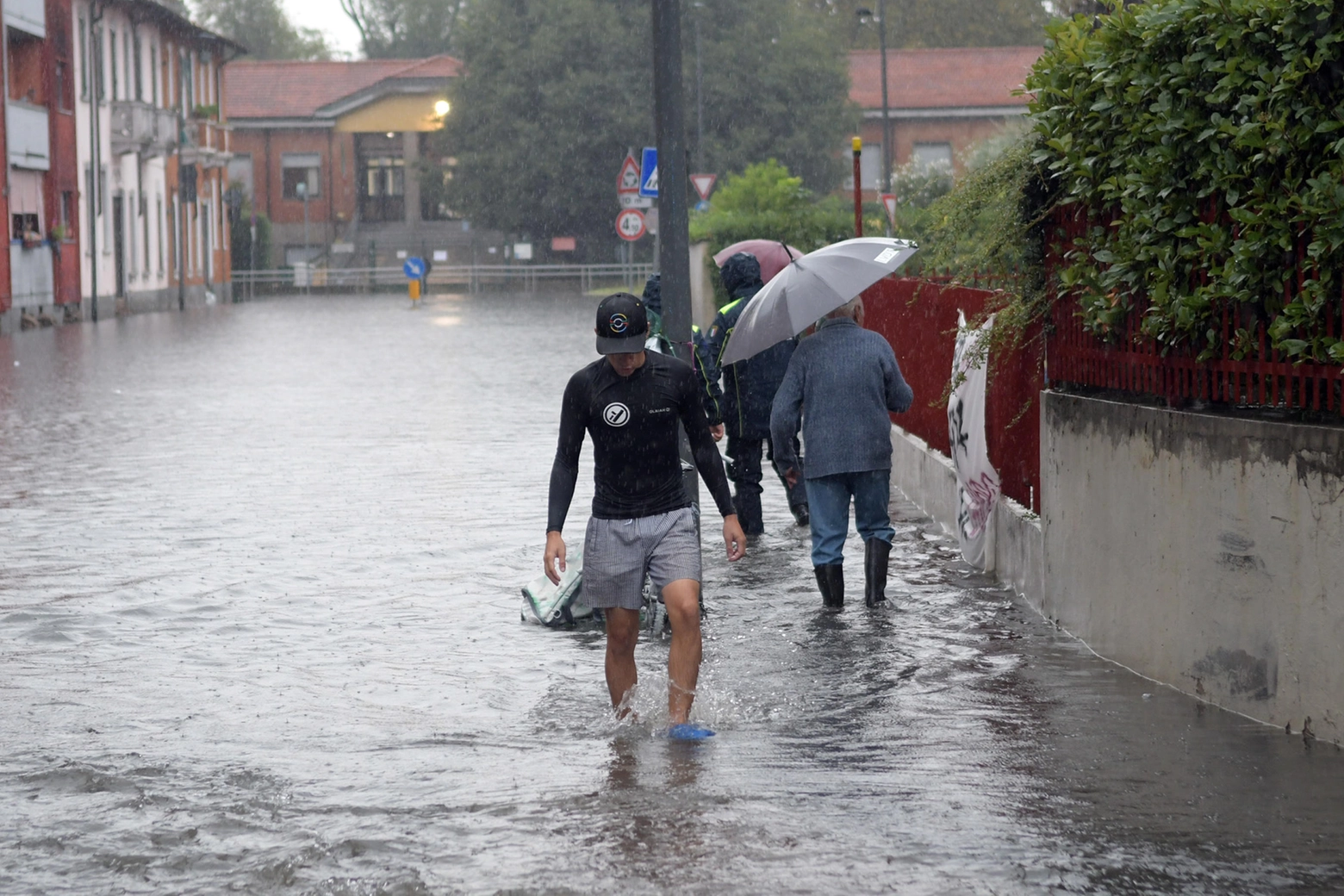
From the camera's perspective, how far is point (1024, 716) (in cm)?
691

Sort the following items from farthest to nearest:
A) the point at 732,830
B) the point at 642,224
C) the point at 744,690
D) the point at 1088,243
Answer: the point at 642,224
the point at 1088,243
the point at 744,690
the point at 732,830

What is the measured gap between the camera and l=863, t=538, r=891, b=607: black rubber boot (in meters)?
9.23

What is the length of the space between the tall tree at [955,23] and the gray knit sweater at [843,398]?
81228mm

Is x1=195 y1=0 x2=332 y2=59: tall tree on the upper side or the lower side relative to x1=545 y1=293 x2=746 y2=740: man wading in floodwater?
upper

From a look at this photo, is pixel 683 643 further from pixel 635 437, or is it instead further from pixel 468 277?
pixel 468 277

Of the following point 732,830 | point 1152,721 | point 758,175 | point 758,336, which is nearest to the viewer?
point 732,830

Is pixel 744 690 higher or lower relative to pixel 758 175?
lower

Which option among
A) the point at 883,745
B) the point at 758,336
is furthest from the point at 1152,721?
the point at 758,336

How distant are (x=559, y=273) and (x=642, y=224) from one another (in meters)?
35.7

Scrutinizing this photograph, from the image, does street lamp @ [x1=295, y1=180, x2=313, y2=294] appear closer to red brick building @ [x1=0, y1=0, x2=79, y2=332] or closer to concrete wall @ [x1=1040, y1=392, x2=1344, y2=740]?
red brick building @ [x1=0, y1=0, x2=79, y2=332]

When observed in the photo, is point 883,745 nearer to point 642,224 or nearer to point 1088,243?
point 1088,243

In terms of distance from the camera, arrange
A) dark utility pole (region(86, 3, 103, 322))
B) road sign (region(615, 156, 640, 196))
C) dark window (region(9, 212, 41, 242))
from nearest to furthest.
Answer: road sign (region(615, 156, 640, 196)), dark window (region(9, 212, 41, 242)), dark utility pole (region(86, 3, 103, 322))

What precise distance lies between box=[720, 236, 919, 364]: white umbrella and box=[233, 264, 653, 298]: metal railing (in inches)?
2268

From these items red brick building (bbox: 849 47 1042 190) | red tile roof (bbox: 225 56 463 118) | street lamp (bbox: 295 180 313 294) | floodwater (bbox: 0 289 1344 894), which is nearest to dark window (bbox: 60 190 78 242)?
street lamp (bbox: 295 180 313 294)
